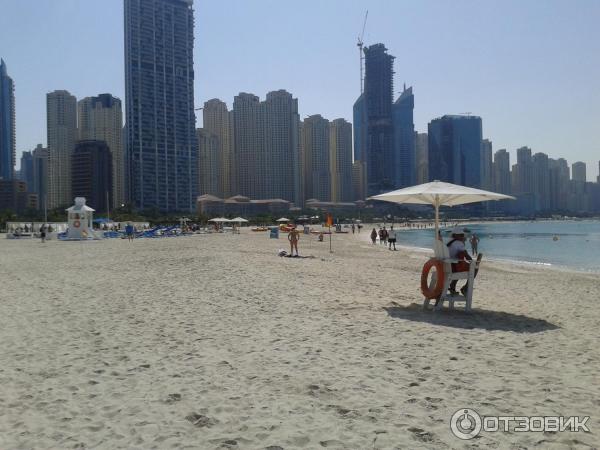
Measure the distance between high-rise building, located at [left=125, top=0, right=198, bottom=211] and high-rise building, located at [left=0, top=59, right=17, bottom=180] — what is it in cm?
4779

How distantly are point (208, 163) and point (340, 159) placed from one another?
146 feet

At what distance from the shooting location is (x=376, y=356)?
5.07 meters

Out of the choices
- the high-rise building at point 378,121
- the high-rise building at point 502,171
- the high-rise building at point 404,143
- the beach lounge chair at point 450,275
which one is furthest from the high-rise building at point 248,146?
the beach lounge chair at point 450,275

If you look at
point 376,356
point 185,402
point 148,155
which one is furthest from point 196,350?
point 148,155

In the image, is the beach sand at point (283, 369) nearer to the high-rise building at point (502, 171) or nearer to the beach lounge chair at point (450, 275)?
the beach lounge chair at point (450, 275)

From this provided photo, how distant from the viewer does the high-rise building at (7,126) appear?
12069 cm

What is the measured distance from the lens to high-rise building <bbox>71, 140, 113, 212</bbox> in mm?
91938

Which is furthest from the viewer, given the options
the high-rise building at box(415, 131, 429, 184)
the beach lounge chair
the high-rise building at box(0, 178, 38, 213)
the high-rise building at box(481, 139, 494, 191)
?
the high-rise building at box(415, 131, 429, 184)

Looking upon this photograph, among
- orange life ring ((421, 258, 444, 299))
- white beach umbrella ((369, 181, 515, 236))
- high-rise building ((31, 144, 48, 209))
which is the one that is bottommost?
orange life ring ((421, 258, 444, 299))

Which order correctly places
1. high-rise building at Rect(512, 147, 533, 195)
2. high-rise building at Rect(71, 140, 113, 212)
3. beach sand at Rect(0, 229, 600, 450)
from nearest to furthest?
beach sand at Rect(0, 229, 600, 450), high-rise building at Rect(71, 140, 113, 212), high-rise building at Rect(512, 147, 533, 195)

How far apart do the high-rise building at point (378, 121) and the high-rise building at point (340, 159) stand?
17587mm

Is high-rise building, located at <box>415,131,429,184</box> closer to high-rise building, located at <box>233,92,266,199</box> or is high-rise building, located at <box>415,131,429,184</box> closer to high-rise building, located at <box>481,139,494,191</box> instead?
high-rise building, located at <box>481,139,494,191</box>

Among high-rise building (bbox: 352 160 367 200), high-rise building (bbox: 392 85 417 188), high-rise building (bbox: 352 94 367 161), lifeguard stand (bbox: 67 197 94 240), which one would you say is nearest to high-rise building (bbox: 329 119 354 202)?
high-rise building (bbox: 352 160 367 200)

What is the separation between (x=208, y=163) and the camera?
129000 millimetres
